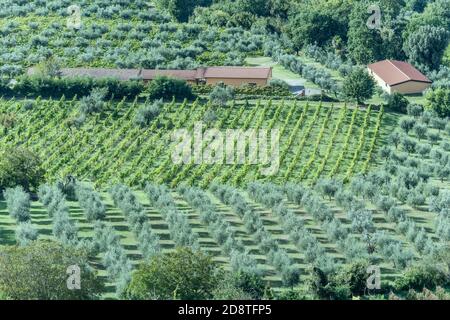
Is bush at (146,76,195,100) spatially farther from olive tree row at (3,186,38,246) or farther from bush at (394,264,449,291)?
bush at (394,264,449,291)

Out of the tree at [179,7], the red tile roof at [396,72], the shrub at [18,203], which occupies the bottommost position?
the tree at [179,7]

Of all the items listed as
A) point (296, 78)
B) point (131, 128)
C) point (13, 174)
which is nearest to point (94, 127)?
point (131, 128)

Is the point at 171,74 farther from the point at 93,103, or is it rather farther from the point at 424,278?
the point at 424,278

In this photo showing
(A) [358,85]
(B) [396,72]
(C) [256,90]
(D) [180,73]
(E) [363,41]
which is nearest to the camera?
(A) [358,85]

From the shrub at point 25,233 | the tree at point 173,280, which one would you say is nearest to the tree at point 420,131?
the shrub at point 25,233

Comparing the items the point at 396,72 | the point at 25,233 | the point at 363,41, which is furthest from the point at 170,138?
the point at 363,41

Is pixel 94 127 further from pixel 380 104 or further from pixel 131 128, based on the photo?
pixel 380 104

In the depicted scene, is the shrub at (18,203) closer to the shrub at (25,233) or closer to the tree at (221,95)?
the shrub at (25,233)

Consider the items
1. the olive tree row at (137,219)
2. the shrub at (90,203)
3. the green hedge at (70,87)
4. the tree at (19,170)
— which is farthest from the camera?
the green hedge at (70,87)
